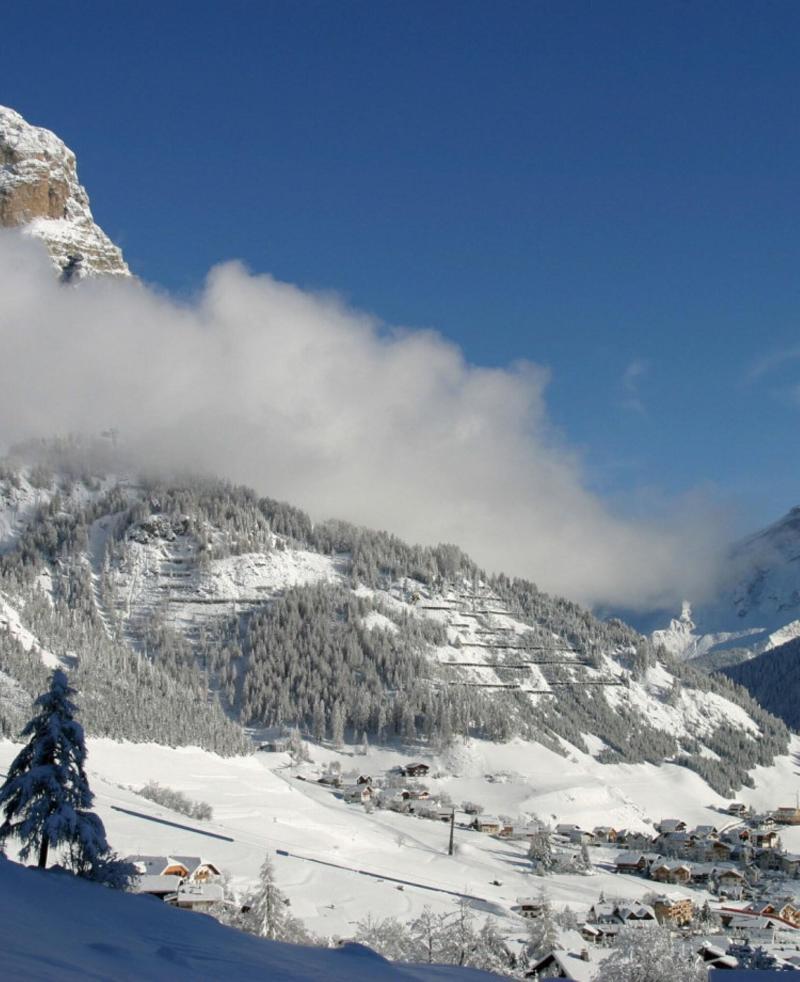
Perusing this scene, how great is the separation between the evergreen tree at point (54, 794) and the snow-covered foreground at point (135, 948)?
8.25 metres

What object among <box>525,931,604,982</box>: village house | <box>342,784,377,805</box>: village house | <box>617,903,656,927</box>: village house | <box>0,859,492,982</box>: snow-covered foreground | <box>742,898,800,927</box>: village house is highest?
<box>342,784,377,805</box>: village house

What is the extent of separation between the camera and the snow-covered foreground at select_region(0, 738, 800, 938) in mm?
76000

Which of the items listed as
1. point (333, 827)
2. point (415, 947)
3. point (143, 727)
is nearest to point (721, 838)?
point (333, 827)

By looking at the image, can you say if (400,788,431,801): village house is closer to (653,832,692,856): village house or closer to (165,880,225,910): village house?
(653,832,692,856): village house

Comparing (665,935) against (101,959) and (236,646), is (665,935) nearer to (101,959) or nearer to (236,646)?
(101,959)

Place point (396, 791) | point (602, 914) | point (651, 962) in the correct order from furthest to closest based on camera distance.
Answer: point (396, 791) → point (602, 914) → point (651, 962)

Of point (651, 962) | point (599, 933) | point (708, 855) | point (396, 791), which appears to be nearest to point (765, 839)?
point (708, 855)

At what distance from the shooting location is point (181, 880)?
6259 cm

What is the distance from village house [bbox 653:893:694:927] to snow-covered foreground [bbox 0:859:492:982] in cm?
7383

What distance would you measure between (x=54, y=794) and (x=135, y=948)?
54.3ft

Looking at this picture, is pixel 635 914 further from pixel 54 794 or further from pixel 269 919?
pixel 54 794

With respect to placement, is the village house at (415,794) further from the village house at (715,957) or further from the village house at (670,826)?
the village house at (715,957)

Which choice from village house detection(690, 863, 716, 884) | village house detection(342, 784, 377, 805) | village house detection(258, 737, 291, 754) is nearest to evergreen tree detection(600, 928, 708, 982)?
village house detection(690, 863, 716, 884)

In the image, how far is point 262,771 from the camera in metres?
134
